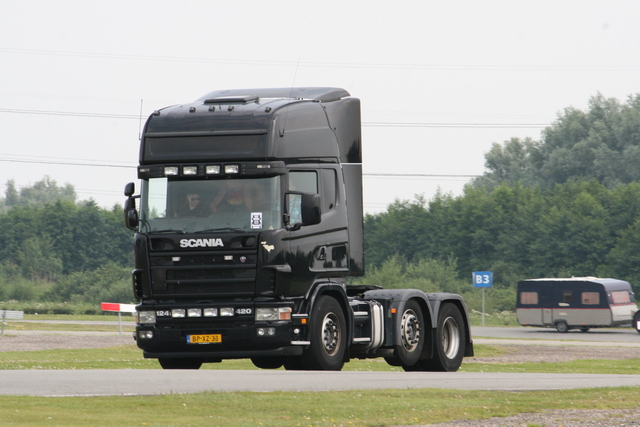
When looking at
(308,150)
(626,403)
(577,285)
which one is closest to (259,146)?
(308,150)

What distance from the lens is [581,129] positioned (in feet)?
309

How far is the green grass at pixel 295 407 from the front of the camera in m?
10.7

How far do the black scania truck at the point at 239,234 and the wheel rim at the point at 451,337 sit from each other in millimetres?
3096

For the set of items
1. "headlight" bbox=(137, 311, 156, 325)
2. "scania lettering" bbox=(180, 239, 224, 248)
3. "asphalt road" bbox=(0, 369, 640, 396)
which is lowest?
"asphalt road" bbox=(0, 369, 640, 396)

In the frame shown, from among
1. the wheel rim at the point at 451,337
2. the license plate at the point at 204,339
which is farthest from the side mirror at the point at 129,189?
the wheel rim at the point at 451,337

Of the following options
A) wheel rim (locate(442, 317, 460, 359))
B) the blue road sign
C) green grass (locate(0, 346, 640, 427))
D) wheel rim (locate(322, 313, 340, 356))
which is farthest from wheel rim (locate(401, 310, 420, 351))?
the blue road sign

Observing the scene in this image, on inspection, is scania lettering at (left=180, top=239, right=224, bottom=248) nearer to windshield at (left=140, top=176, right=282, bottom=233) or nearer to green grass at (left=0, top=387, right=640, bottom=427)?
windshield at (left=140, top=176, right=282, bottom=233)

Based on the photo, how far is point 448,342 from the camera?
18891mm

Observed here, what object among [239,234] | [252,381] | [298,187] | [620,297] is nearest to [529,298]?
[620,297]

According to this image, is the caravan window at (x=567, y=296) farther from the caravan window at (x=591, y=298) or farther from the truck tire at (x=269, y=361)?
the truck tire at (x=269, y=361)

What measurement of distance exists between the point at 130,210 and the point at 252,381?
307 centimetres

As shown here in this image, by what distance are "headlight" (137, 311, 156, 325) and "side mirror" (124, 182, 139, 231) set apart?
120 cm

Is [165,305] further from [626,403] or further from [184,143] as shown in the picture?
[626,403]

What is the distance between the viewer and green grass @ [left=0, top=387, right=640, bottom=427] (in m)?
10.7
